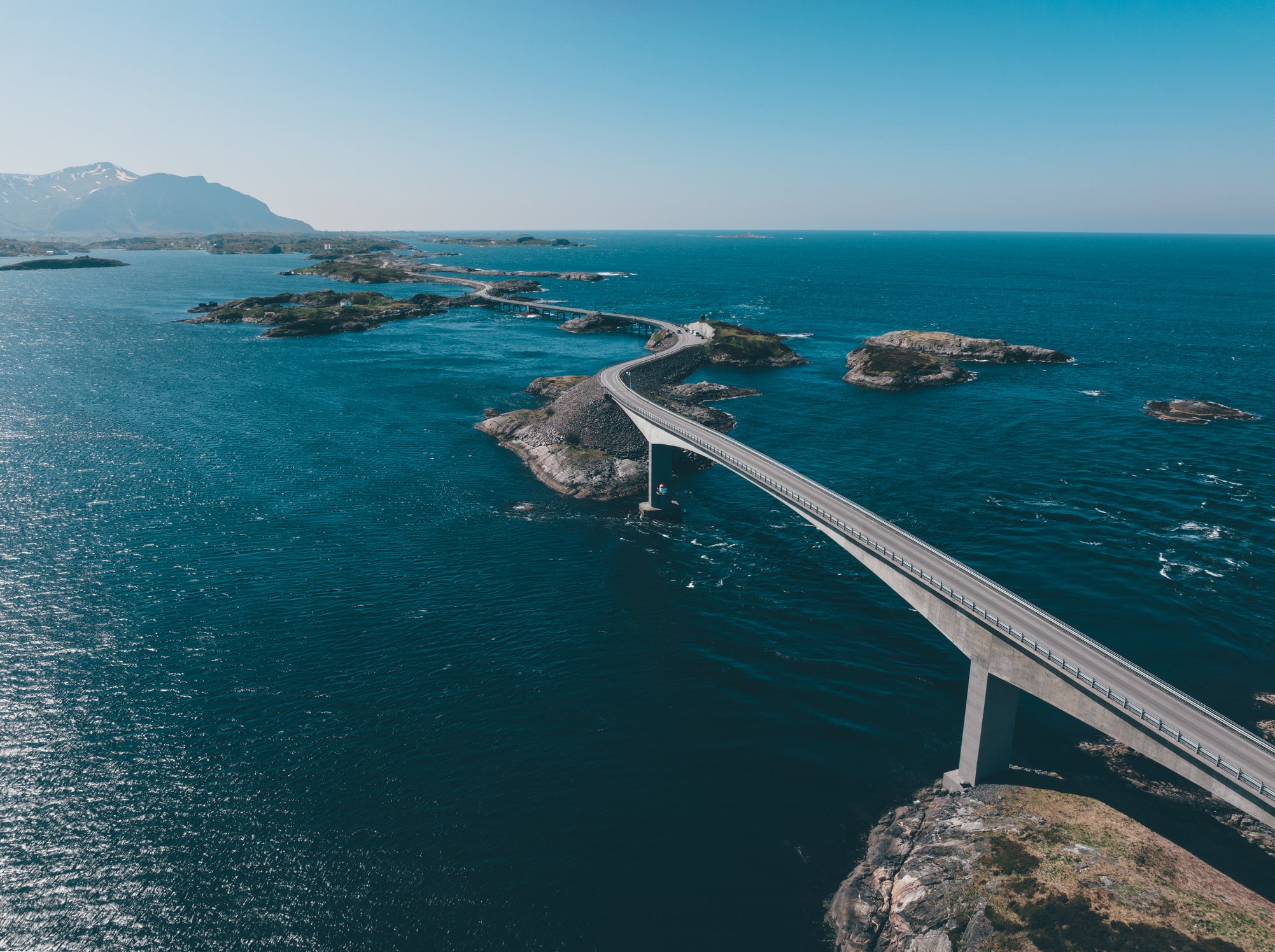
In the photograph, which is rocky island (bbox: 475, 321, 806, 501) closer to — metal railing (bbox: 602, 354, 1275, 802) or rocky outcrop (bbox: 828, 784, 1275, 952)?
metal railing (bbox: 602, 354, 1275, 802)

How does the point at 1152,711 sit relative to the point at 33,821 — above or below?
above

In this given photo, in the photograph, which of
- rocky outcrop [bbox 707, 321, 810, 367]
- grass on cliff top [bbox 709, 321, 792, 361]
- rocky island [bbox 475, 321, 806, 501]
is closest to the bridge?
rocky island [bbox 475, 321, 806, 501]

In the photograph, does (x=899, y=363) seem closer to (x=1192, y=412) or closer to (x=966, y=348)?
(x=966, y=348)

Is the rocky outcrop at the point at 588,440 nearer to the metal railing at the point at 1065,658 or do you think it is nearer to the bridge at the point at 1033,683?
the metal railing at the point at 1065,658

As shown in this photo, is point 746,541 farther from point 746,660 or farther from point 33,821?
point 33,821

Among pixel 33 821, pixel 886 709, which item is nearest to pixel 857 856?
pixel 886 709

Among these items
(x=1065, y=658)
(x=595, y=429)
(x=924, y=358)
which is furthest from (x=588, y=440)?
(x=924, y=358)
